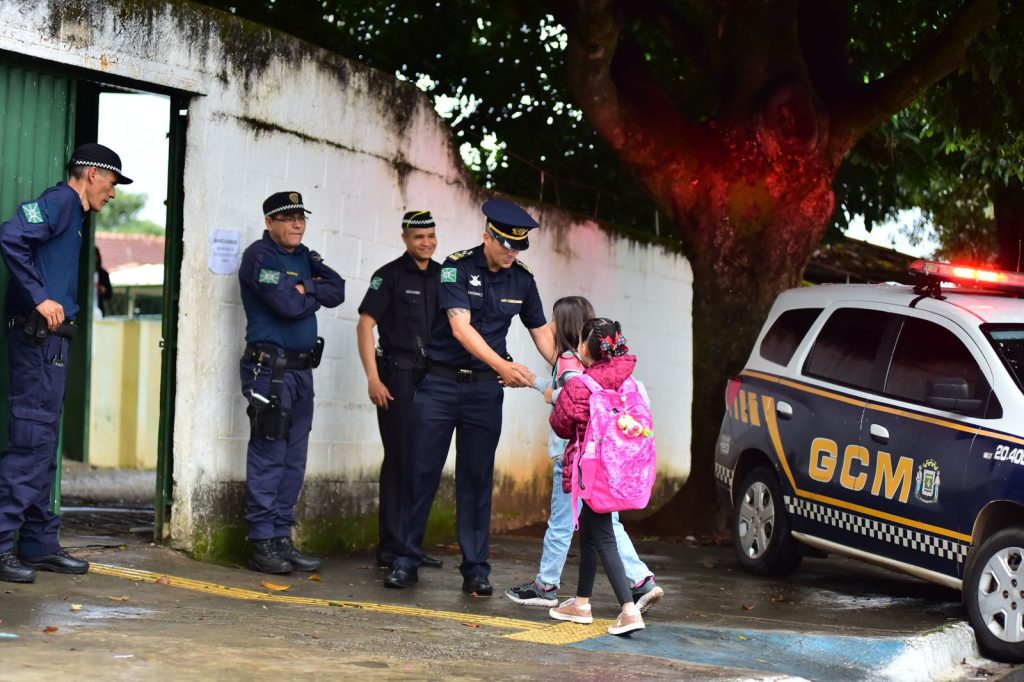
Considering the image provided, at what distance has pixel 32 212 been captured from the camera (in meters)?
6.55

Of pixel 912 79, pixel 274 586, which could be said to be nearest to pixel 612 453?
pixel 274 586

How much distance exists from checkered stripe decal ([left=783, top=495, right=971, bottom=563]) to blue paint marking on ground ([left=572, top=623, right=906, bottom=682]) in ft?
3.27

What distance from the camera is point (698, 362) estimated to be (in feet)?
36.2

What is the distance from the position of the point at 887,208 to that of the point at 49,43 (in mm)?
10417

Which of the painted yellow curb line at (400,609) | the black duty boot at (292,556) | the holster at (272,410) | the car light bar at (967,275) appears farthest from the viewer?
the car light bar at (967,275)

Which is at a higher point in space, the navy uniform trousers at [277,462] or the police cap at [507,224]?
the police cap at [507,224]

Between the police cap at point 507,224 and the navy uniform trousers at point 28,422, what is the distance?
2173 millimetres

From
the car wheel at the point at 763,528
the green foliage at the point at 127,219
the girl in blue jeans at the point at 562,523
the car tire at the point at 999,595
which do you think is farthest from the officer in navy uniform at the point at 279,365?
the green foliage at the point at 127,219

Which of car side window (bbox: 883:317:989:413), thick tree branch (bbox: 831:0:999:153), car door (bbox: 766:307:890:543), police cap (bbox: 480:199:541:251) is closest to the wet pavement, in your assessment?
car door (bbox: 766:307:890:543)

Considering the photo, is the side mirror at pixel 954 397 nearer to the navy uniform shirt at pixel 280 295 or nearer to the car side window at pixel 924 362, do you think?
the car side window at pixel 924 362

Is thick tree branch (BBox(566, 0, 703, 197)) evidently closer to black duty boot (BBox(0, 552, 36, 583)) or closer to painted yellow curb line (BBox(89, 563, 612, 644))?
painted yellow curb line (BBox(89, 563, 612, 644))

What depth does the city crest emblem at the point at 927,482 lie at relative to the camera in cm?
761

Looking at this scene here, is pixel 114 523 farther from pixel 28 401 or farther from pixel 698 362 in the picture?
pixel 698 362

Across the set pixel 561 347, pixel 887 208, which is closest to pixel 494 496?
pixel 561 347
